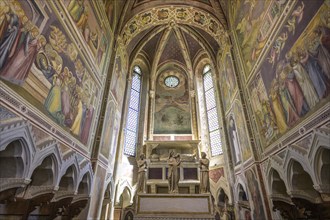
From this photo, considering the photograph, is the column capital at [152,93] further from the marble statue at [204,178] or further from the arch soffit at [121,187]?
the marble statue at [204,178]

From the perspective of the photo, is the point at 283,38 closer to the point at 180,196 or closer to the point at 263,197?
the point at 263,197

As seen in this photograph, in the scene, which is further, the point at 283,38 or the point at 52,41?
the point at 283,38

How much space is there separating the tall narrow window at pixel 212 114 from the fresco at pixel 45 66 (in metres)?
8.80

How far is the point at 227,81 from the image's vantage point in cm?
1153

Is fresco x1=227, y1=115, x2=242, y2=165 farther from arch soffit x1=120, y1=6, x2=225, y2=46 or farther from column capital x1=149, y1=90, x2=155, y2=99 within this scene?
column capital x1=149, y1=90, x2=155, y2=99

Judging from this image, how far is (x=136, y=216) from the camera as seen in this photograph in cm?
724

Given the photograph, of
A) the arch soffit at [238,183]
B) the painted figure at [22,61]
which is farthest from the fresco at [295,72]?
the painted figure at [22,61]

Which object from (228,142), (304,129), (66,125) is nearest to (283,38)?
(304,129)

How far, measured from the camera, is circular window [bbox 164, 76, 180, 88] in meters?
17.7

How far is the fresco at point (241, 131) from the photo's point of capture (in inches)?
335

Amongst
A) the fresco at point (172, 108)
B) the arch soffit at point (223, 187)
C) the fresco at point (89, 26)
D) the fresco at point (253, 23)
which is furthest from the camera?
the fresco at point (172, 108)

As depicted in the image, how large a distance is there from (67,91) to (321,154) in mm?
Answer: 7221

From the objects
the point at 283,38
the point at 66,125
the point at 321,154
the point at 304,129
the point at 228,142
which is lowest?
the point at 321,154

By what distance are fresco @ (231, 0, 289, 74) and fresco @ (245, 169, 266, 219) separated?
4579mm
